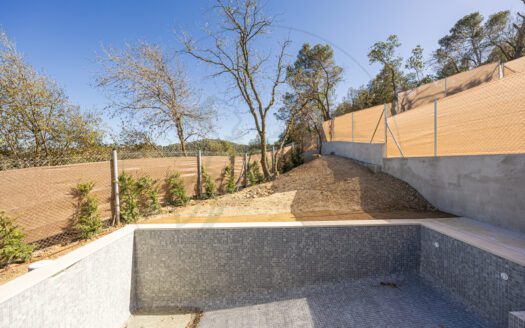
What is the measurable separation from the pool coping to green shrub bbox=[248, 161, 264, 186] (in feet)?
19.9

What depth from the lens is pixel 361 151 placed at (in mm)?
7469

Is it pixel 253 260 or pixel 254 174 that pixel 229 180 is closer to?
pixel 254 174

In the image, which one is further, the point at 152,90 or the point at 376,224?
the point at 152,90

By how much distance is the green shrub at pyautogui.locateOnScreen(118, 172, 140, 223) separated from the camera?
175 inches

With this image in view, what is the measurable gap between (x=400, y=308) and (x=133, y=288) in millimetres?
3993

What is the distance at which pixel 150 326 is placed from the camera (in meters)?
3.00

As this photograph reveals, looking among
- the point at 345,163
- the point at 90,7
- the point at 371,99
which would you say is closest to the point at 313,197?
the point at 345,163

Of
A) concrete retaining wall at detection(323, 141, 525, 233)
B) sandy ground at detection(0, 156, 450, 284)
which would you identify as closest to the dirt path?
sandy ground at detection(0, 156, 450, 284)

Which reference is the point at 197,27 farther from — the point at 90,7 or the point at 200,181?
the point at 200,181

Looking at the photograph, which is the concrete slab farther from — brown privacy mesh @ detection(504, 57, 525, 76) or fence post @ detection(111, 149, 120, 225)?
brown privacy mesh @ detection(504, 57, 525, 76)

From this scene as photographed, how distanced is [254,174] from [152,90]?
5.89 metres

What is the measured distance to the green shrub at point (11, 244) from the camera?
9.05 feet

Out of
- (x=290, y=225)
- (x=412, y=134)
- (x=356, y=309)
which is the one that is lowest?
(x=356, y=309)

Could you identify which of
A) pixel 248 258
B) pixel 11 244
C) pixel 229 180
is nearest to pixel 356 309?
pixel 248 258
